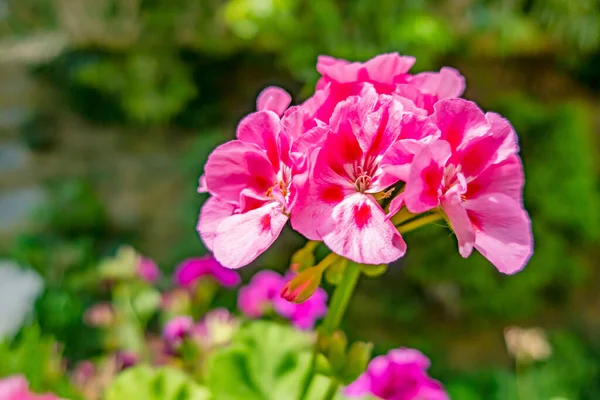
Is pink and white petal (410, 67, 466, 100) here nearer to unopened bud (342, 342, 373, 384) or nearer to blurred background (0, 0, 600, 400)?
unopened bud (342, 342, 373, 384)

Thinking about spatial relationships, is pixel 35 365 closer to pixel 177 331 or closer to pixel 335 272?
pixel 177 331

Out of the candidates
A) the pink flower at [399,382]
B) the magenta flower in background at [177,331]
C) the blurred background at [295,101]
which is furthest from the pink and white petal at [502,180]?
the blurred background at [295,101]

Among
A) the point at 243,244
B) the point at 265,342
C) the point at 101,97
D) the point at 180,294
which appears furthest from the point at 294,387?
the point at 101,97

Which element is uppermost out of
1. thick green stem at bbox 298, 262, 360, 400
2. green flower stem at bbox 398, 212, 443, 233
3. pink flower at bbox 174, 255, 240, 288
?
green flower stem at bbox 398, 212, 443, 233

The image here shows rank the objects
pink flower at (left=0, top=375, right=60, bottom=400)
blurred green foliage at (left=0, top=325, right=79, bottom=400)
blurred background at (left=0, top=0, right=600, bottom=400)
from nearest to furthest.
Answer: pink flower at (left=0, top=375, right=60, bottom=400), blurred green foliage at (left=0, top=325, right=79, bottom=400), blurred background at (left=0, top=0, right=600, bottom=400)

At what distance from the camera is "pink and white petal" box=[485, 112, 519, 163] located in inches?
13.2

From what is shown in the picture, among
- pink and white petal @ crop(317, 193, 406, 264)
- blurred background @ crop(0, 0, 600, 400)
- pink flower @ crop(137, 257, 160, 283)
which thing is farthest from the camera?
blurred background @ crop(0, 0, 600, 400)

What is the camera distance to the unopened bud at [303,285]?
1.19ft

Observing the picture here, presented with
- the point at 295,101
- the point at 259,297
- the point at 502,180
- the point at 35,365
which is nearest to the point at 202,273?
the point at 259,297

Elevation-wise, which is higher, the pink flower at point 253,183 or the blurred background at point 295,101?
the pink flower at point 253,183

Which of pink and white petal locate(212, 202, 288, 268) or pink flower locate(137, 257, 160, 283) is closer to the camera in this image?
pink and white petal locate(212, 202, 288, 268)

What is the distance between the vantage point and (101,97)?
11.2 feet

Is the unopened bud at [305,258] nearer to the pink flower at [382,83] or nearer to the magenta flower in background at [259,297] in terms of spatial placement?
the pink flower at [382,83]

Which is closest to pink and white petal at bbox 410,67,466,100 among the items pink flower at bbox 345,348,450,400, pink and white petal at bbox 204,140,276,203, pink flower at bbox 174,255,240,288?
pink and white petal at bbox 204,140,276,203
